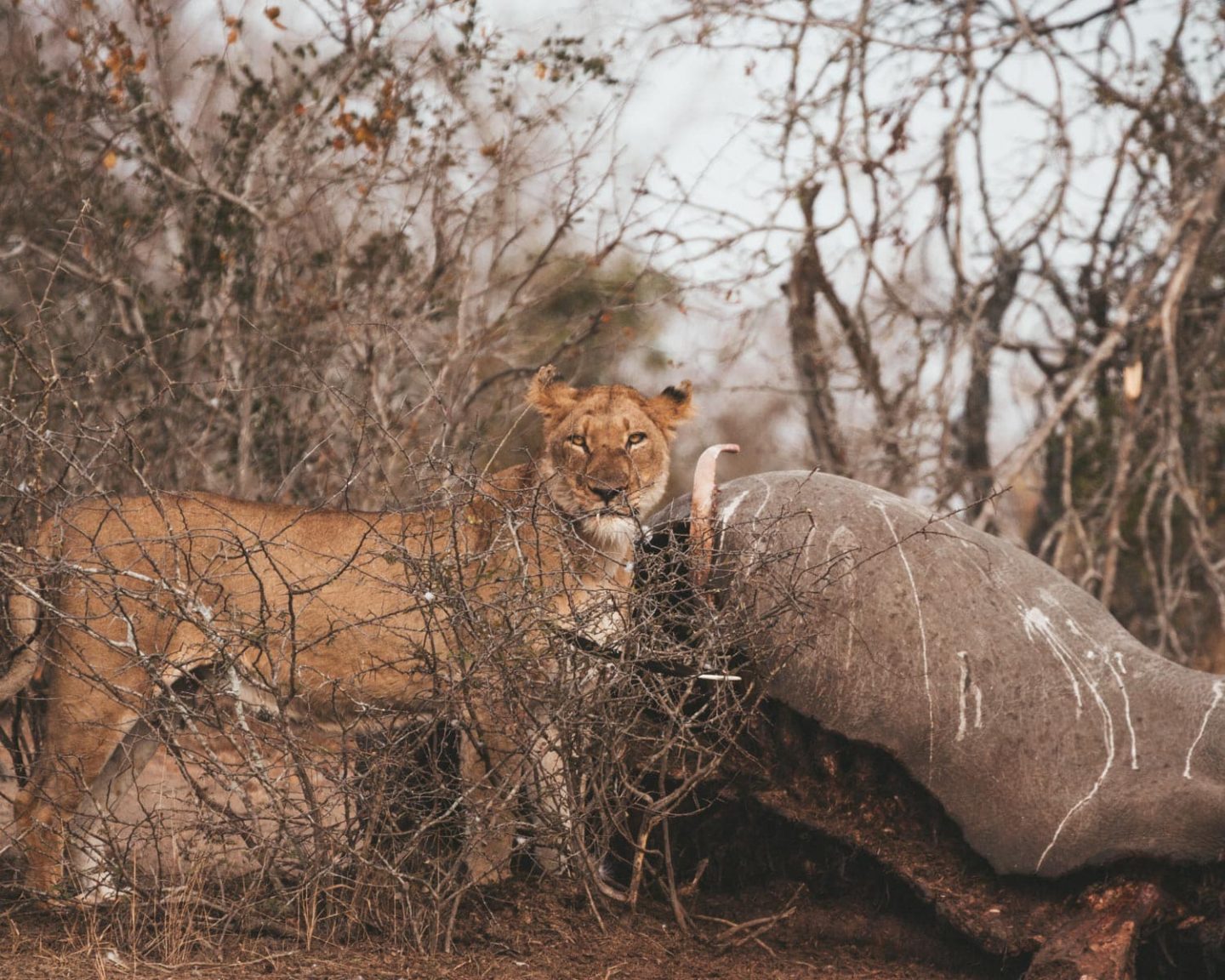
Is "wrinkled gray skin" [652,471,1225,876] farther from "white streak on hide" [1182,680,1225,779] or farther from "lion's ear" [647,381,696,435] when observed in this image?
"lion's ear" [647,381,696,435]

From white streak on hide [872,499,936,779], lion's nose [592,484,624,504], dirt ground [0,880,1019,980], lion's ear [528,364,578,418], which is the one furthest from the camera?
lion's ear [528,364,578,418]

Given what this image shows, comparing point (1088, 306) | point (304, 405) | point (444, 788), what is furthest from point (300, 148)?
point (1088, 306)

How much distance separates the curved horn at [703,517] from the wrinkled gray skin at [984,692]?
76 mm

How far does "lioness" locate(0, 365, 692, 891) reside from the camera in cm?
472

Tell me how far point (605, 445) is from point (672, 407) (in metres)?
0.56

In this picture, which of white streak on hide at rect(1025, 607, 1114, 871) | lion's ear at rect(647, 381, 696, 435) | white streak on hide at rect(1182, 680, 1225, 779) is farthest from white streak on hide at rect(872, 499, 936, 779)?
lion's ear at rect(647, 381, 696, 435)

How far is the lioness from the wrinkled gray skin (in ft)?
2.18

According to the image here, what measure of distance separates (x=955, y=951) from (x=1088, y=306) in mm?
8640

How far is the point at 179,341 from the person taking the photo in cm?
916

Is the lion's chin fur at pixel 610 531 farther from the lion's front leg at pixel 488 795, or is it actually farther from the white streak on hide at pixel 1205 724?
the white streak on hide at pixel 1205 724

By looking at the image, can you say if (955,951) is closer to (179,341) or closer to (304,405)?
(304,405)

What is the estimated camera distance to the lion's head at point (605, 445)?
225 inches

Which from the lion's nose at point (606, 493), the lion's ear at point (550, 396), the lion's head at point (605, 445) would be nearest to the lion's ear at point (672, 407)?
the lion's head at point (605, 445)

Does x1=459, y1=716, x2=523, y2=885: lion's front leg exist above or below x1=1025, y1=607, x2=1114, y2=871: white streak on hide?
below
